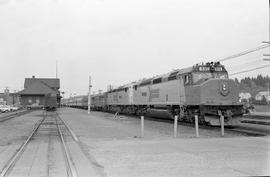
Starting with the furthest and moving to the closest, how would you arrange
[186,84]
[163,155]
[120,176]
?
1. [186,84]
2. [163,155]
3. [120,176]

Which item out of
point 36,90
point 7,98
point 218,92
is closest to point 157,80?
point 218,92

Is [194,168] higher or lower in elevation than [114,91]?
lower

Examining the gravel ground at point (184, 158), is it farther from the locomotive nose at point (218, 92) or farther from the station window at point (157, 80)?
the station window at point (157, 80)

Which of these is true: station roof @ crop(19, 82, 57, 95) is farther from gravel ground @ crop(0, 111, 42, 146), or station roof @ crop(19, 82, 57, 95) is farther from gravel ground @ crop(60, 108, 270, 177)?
gravel ground @ crop(60, 108, 270, 177)

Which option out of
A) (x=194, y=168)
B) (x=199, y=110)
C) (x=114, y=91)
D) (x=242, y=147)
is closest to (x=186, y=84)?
(x=199, y=110)

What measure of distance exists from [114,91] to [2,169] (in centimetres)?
4516

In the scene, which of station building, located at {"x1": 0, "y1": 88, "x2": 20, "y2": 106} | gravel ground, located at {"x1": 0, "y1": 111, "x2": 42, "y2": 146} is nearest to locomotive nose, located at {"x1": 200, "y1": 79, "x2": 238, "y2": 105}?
gravel ground, located at {"x1": 0, "y1": 111, "x2": 42, "y2": 146}

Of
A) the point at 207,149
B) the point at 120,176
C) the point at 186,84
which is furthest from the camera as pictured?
the point at 186,84

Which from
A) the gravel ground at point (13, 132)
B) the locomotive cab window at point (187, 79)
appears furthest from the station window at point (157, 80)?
the gravel ground at point (13, 132)

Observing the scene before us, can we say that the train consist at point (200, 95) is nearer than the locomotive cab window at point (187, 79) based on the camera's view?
Yes

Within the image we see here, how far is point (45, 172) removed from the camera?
9812 mm

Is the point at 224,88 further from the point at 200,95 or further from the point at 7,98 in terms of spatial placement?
the point at 7,98

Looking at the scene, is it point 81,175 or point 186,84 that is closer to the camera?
point 81,175

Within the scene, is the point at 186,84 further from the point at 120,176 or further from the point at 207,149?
the point at 120,176
